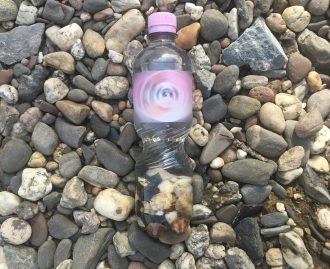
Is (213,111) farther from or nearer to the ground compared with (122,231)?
farther from the ground

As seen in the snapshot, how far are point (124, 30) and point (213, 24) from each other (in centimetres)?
34

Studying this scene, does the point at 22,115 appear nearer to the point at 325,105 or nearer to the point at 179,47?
the point at 179,47

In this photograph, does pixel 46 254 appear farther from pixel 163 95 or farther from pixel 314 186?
pixel 314 186

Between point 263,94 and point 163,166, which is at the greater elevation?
point 263,94

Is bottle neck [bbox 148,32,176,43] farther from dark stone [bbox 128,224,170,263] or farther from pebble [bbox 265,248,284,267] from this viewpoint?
pebble [bbox 265,248,284,267]

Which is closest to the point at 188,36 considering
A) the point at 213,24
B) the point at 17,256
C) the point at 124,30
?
the point at 213,24

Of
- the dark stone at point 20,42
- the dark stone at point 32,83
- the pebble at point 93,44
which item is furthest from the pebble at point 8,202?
the pebble at point 93,44

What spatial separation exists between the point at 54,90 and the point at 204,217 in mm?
754

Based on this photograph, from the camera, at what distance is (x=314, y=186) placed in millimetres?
1434

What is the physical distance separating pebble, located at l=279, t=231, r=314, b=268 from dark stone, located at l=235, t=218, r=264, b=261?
0.32ft

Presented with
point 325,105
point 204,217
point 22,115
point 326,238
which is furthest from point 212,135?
point 22,115

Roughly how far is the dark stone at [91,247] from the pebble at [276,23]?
1008 mm

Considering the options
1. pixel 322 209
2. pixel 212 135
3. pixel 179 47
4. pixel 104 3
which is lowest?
pixel 322 209

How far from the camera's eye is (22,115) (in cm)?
146
